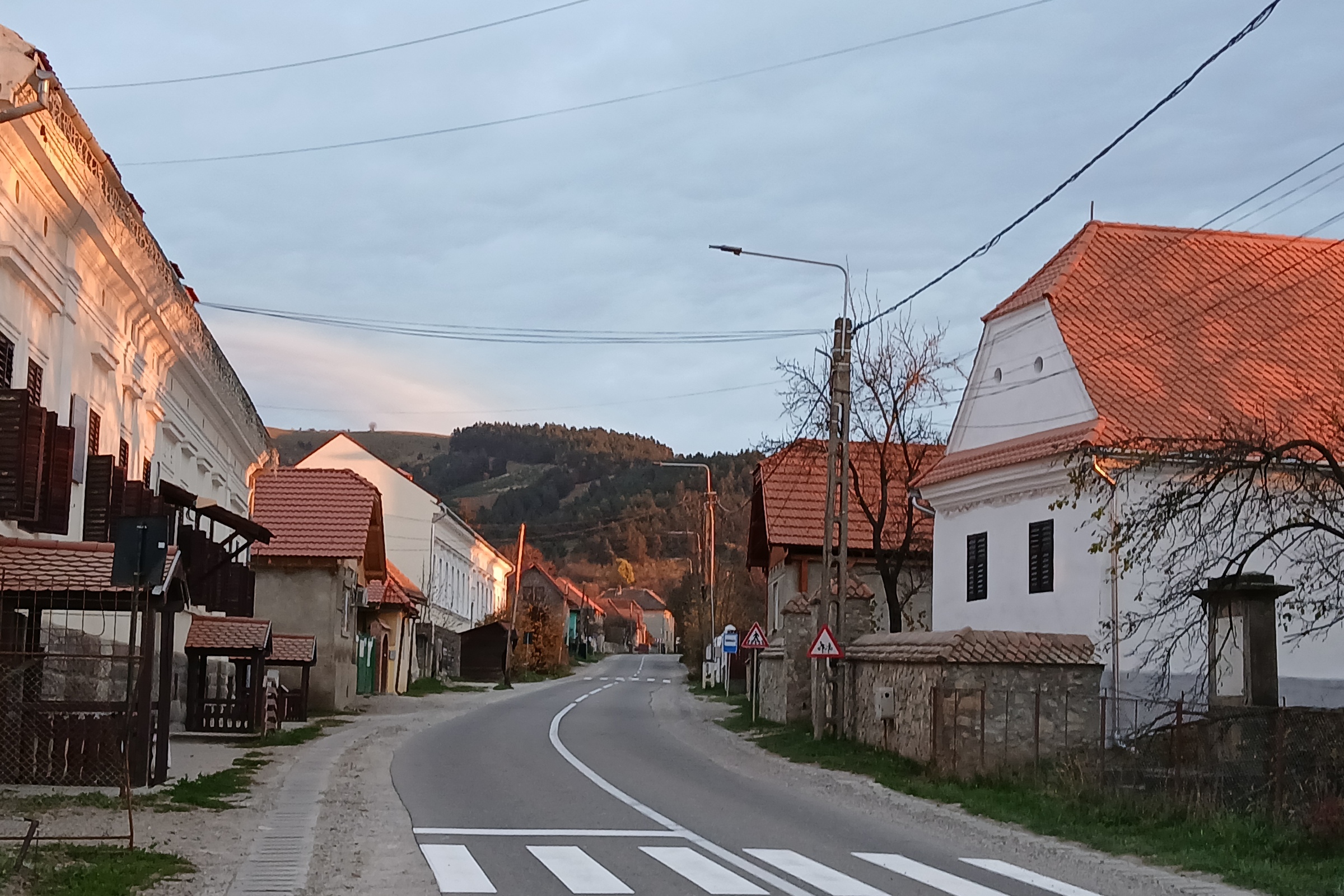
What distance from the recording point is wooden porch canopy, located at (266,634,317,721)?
99.3 feet

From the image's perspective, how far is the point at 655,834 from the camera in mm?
13742

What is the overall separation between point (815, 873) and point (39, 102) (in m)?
11.0

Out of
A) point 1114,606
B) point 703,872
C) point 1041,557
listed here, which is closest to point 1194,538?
point 1114,606

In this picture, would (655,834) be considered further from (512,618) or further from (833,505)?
(512,618)

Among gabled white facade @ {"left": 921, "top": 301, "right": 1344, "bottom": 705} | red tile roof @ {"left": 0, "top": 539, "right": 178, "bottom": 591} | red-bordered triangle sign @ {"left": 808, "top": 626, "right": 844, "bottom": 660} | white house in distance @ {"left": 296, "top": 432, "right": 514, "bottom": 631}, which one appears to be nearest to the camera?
red tile roof @ {"left": 0, "top": 539, "right": 178, "bottom": 591}

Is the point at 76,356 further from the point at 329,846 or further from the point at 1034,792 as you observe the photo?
the point at 1034,792

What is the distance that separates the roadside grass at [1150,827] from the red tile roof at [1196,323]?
7.90m

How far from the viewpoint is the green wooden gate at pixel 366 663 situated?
4447 centimetres

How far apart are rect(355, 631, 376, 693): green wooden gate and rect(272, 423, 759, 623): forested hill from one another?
82.7m

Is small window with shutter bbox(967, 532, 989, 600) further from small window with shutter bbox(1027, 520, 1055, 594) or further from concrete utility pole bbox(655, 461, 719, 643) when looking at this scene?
concrete utility pole bbox(655, 461, 719, 643)

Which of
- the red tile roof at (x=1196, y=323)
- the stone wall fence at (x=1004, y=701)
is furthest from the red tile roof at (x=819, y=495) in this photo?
the stone wall fence at (x=1004, y=701)

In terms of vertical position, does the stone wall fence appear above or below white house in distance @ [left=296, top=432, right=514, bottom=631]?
below

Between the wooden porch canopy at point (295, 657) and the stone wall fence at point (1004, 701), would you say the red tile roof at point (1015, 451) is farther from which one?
the wooden porch canopy at point (295, 657)

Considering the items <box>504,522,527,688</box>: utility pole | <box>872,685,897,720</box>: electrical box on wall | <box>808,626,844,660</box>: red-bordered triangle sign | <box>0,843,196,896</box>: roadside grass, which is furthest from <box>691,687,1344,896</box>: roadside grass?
<box>504,522,527,688</box>: utility pole
